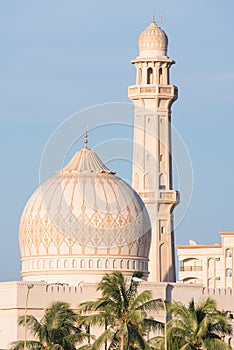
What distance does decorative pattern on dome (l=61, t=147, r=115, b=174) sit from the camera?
270 feet

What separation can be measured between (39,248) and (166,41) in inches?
695

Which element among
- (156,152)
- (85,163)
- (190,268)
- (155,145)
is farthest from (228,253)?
(85,163)

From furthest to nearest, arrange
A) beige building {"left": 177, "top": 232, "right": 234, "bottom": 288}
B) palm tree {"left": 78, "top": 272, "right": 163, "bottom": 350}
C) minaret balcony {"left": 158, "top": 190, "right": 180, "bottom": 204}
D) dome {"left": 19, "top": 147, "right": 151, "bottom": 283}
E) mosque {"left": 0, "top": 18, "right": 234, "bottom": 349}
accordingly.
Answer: beige building {"left": 177, "top": 232, "right": 234, "bottom": 288}
minaret balcony {"left": 158, "top": 190, "right": 180, "bottom": 204}
dome {"left": 19, "top": 147, "right": 151, "bottom": 283}
mosque {"left": 0, "top": 18, "right": 234, "bottom": 349}
palm tree {"left": 78, "top": 272, "right": 163, "bottom": 350}

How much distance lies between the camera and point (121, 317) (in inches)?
2233

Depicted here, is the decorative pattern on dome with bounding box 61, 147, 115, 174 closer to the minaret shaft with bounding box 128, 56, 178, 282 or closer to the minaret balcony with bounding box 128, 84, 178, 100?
the minaret shaft with bounding box 128, 56, 178, 282

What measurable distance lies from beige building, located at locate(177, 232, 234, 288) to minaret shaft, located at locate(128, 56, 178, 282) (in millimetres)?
18043

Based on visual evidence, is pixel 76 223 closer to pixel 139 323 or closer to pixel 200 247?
pixel 139 323

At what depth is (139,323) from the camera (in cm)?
5666

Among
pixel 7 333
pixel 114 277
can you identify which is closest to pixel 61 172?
pixel 7 333

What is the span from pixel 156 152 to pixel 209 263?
21.6 m

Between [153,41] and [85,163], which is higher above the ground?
[153,41]

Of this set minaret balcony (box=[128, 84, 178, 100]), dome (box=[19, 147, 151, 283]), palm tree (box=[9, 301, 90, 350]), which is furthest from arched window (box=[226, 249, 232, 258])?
Result: palm tree (box=[9, 301, 90, 350])

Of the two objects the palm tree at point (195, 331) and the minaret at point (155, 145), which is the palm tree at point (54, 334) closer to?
the palm tree at point (195, 331)

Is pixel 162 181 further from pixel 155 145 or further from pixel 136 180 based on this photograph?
pixel 155 145
